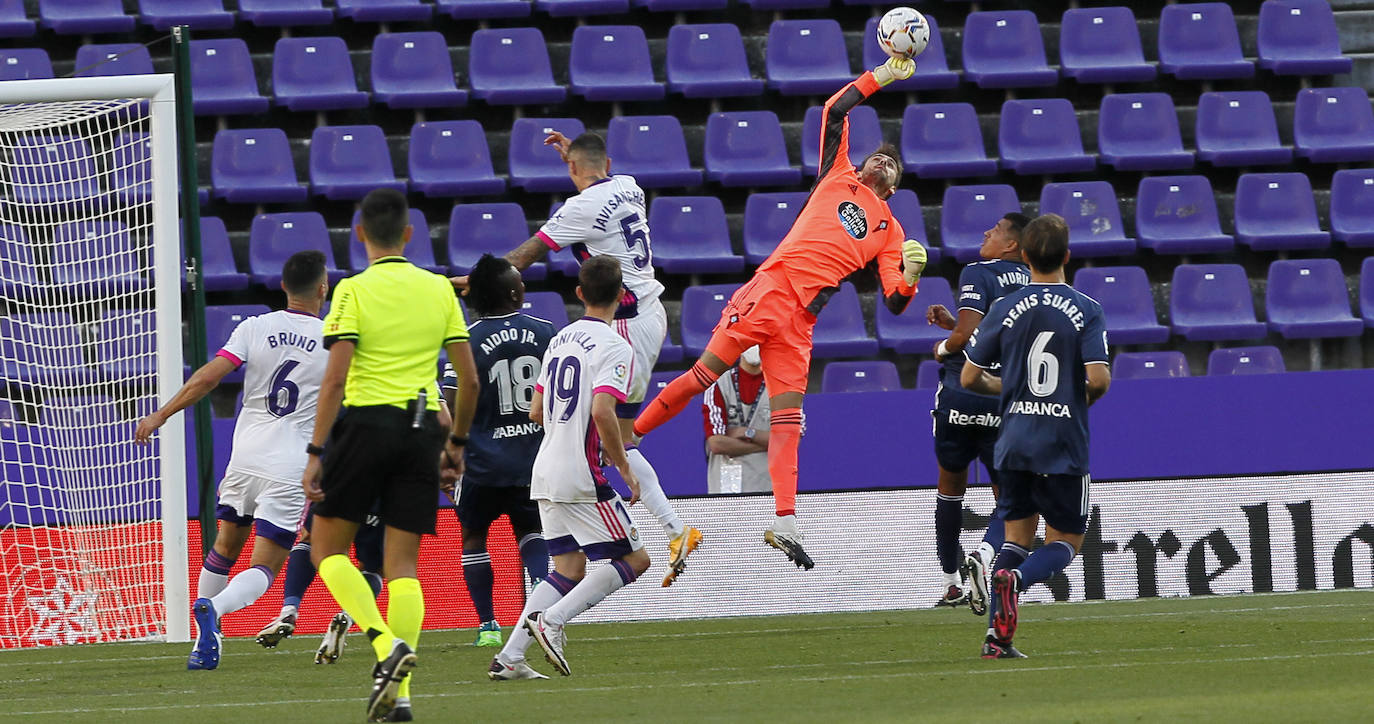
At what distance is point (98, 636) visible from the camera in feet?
36.1

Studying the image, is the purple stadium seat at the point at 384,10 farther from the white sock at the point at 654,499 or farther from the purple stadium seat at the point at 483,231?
the white sock at the point at 654,499

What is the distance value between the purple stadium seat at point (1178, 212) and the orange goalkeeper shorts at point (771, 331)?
21.5 feet

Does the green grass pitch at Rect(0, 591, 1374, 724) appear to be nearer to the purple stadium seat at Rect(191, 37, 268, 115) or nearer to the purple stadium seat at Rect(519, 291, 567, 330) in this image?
the purple stadium seat at Rect(519, 291, 567, 330)

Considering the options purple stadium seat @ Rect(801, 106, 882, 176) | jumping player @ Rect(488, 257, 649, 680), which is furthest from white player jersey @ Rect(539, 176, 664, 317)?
purple stadium seat @ Rect(801, 106, 882, 176)

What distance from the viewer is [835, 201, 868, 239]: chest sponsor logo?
32.1 ft

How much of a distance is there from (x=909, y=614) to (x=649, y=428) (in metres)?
2.49

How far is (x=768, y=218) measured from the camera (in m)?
14.8

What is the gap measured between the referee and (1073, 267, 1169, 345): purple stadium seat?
29.6 feet

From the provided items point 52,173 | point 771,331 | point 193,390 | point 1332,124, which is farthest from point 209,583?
point 1332,124

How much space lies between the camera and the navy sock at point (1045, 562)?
7.60m

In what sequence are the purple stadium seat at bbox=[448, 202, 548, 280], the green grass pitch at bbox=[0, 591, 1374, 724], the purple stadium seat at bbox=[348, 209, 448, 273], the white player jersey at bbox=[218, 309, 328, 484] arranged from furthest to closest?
1. the purple stadium seat at bbox=[448, 202, 548, 280]
2. the purple stadium seat at bbox=[348, 209, 448, 273]
3. the white player jersey at bbox=[218, 309, 328, 484]
4. the green grass pitch at bbox=[0, 591, 1374, 724]

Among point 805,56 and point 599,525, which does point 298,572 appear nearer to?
point 599,525

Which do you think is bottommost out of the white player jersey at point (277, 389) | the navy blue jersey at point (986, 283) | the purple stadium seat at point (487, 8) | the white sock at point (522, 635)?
the white sock at point (522, 635)

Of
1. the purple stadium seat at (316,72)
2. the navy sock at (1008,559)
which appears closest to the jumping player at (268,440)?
the navy sock at (1008,559)
